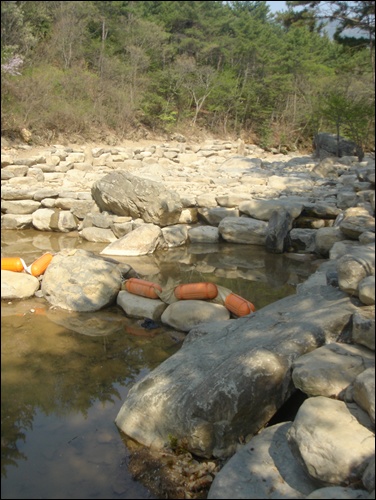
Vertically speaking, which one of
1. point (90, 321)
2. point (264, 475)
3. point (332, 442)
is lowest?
point (90, 321)

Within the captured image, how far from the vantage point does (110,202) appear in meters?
12.2

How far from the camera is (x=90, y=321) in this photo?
22.9 feet

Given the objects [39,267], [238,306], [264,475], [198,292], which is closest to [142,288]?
[198,292]

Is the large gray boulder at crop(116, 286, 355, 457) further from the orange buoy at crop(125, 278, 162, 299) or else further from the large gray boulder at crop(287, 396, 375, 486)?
the orange buoy at crop(125, 278, 162, 299)

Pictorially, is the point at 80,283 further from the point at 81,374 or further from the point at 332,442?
the point at 332,442

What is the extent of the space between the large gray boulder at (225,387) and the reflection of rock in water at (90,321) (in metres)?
1.94

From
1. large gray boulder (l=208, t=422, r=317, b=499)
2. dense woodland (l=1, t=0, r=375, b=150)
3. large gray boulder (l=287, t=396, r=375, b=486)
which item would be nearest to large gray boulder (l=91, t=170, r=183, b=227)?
dense woodland (l=1, t=0, r=375, b=150)

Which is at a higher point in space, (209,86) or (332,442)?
(209,86)

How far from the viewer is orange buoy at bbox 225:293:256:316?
697 centimetres

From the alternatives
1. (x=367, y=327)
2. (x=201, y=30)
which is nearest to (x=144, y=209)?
(x=367, y=327)

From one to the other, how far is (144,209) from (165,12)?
14.1m

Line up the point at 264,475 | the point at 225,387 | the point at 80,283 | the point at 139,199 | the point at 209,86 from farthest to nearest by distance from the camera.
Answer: the point at 209,86 < the point at 139,199 < the point at 80,283 < the point at 225,387 < the point at 264,475

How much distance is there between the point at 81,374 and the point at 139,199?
693 cm

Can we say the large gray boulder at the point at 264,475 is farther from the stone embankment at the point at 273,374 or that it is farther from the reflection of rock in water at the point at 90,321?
the reflection of rock in water at the point at 90,321
